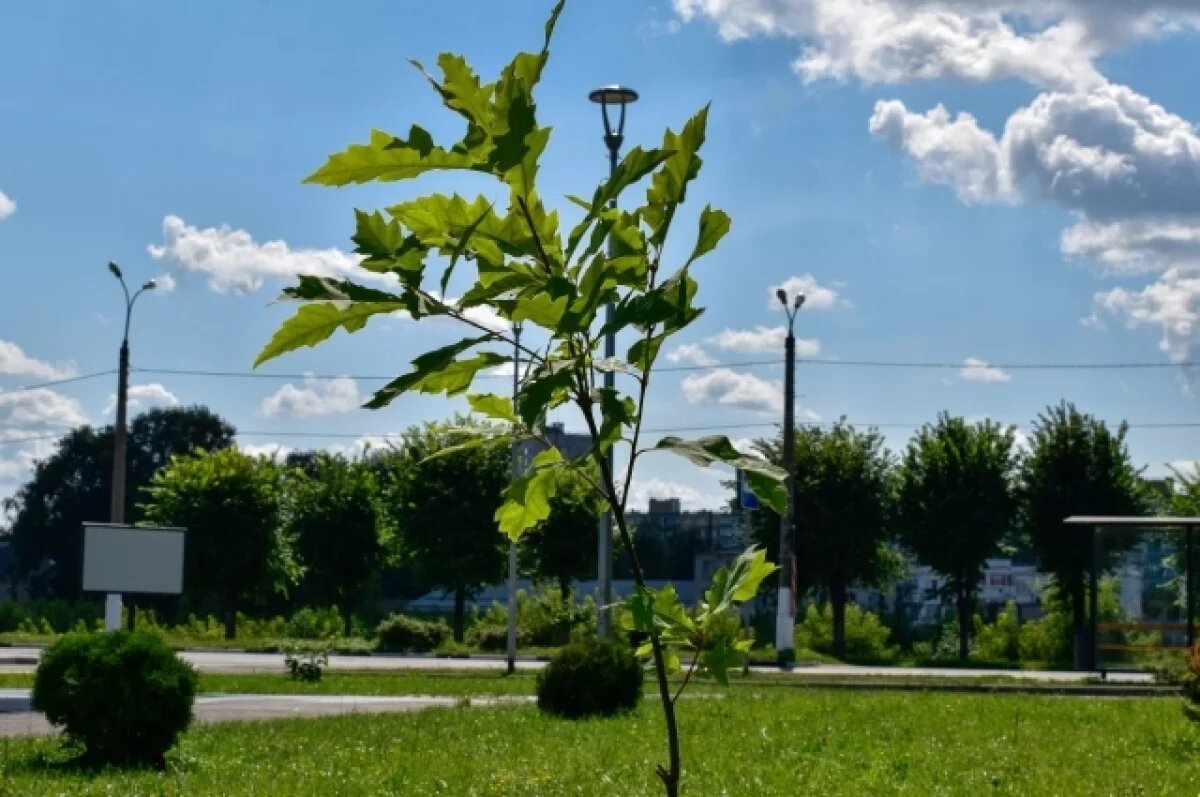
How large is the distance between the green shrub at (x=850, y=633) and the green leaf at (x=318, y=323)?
44516 millimetres

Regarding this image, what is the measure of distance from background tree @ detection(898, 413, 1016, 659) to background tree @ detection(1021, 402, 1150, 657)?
0.67 meters

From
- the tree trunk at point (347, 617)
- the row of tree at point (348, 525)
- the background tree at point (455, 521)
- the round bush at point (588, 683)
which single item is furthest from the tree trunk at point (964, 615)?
the round bush at point (588, 683)

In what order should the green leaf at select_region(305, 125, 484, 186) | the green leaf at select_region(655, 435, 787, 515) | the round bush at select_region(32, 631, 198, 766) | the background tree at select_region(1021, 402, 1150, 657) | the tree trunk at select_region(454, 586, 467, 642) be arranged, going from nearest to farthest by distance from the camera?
the green leaf at select_region(305, 125, 484, 186)
the green leaf at select_region(655, 435, 787, 515)
the round bush at select_region(32, 631, 198, 766)
the background tree at select_region(1021, 402, 1150, 657)
the tree trunk at select_region(454, 586, 467, 642)

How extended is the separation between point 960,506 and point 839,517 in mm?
3461

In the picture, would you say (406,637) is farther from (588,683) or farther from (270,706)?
(588,683)

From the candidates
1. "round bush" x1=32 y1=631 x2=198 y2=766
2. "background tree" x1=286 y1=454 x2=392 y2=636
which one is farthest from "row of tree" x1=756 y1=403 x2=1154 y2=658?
"round bush" x1=32 y1=631 x2=198 y2=766

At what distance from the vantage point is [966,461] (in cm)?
4453

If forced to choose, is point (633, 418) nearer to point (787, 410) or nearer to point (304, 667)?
A: point (304, 667)

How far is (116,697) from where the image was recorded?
12969 mm

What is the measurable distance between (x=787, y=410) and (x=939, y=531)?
27.6 feet

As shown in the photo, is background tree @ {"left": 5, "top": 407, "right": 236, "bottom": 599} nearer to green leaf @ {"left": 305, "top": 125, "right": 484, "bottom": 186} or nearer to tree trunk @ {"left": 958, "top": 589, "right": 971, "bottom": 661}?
tree trunk @ {"left": 958, "top": 589, "right": 971, "bottom": 661}

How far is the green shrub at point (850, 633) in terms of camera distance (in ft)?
152

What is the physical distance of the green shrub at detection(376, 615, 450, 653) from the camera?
1795 inches

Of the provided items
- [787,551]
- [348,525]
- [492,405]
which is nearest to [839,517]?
[787,551]
